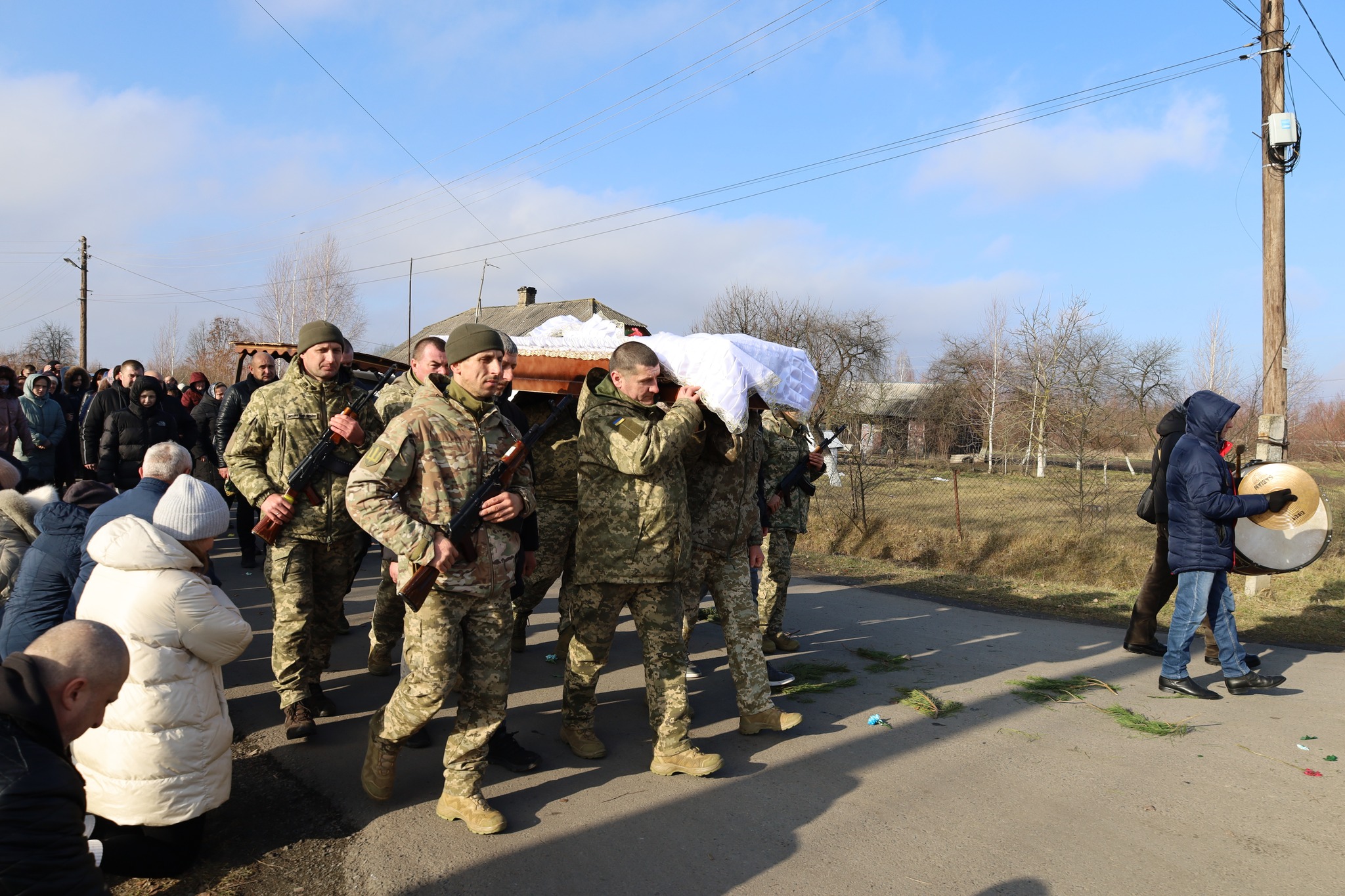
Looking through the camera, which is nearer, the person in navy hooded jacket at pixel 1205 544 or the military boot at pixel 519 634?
the person in navy hooded jacket at pixel 1205 544

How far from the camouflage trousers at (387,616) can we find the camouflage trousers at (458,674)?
151cm

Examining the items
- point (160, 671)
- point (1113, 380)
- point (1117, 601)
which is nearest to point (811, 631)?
point (1117, 601)

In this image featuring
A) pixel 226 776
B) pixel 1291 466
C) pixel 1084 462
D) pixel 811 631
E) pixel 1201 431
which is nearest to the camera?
pixel 226 776

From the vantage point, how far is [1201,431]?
5.76 metres

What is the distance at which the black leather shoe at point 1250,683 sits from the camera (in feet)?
18.7

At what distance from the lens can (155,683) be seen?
3154mm

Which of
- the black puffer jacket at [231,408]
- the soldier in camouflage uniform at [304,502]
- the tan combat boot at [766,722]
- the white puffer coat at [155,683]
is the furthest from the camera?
the black puffer jacket at [231,408]

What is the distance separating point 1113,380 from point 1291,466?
17965mm

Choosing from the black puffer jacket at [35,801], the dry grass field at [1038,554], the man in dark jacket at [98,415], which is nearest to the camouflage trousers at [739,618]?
the black puffer jacket at [35,801]

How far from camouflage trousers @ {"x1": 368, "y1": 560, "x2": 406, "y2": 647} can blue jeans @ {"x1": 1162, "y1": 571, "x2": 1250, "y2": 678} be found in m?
4.91

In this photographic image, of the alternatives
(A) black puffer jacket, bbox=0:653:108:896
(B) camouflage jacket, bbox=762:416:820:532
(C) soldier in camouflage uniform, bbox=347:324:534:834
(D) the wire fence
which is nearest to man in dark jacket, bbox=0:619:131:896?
(A) black puffer jacket, bbox=0:653:108:896

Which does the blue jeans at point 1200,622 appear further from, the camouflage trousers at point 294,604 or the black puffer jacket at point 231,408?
the black puffer jacket at point 231,408

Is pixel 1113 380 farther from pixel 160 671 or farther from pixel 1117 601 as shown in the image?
pixel 160 671

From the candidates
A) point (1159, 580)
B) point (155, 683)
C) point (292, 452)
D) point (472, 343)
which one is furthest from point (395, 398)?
point (1159, 580)
